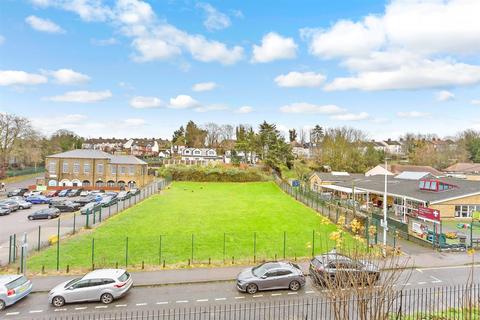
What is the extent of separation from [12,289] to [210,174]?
198ft

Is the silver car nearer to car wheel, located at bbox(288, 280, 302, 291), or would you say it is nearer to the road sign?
car wheel, located at bbox(288, 280, 302, 291)

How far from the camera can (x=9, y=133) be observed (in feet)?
235

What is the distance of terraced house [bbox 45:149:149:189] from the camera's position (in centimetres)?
6444

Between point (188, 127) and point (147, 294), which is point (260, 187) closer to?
point (147, 294)

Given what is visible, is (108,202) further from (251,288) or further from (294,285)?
(294,285)

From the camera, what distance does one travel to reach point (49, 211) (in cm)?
3712

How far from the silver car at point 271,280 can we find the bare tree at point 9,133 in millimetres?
72517

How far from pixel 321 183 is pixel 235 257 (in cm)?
3594

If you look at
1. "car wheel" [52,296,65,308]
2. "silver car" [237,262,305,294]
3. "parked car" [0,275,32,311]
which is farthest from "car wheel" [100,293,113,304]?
"silver car" [237,262,305,294]

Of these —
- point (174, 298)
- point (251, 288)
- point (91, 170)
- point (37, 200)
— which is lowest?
point (174, 298)

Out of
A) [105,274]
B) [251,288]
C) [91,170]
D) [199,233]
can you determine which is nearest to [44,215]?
[199,233]

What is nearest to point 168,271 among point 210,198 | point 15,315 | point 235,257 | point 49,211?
point 235,257

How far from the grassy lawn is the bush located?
23166 millimetres

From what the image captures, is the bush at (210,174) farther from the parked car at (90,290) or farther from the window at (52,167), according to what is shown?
the parked car at (90,290)
